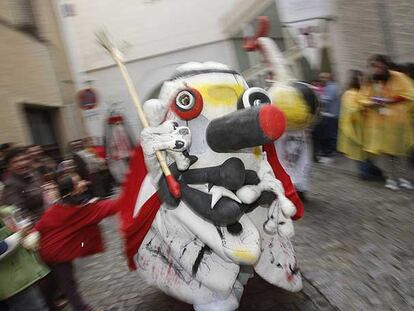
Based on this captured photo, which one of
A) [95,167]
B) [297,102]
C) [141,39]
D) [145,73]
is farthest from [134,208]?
[141,39]

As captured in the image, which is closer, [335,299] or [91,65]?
[335,299]

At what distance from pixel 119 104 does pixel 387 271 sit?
11388mm

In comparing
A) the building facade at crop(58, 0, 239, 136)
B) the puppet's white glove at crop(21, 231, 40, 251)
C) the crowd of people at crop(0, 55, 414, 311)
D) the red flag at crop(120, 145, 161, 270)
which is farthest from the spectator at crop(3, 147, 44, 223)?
the building facade at crop(58, 0, 239, 136)

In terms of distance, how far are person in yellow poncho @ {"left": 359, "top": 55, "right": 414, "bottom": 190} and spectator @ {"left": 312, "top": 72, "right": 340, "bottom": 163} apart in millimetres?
1810

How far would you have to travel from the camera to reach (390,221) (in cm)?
433

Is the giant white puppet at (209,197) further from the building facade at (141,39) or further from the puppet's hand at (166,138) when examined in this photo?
the building facade at (141,39)

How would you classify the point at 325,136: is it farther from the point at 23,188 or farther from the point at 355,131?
the point at 23,188

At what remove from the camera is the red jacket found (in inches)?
121

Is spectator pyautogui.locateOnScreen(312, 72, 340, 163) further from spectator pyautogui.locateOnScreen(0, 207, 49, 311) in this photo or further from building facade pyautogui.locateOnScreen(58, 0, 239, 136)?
building facade pyautogui.locateOnScreen(58, 0, 239, 136)

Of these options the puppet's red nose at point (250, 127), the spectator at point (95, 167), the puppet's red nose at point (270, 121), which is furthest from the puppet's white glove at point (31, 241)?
the spectator at point (95, 167)

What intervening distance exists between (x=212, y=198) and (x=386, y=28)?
18.0 feet

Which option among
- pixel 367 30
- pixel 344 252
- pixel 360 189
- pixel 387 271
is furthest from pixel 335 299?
pixel 367 30

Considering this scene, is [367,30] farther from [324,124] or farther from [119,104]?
[119,104]

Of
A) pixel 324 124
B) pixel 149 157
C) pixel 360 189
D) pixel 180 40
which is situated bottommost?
pixel 360 189
